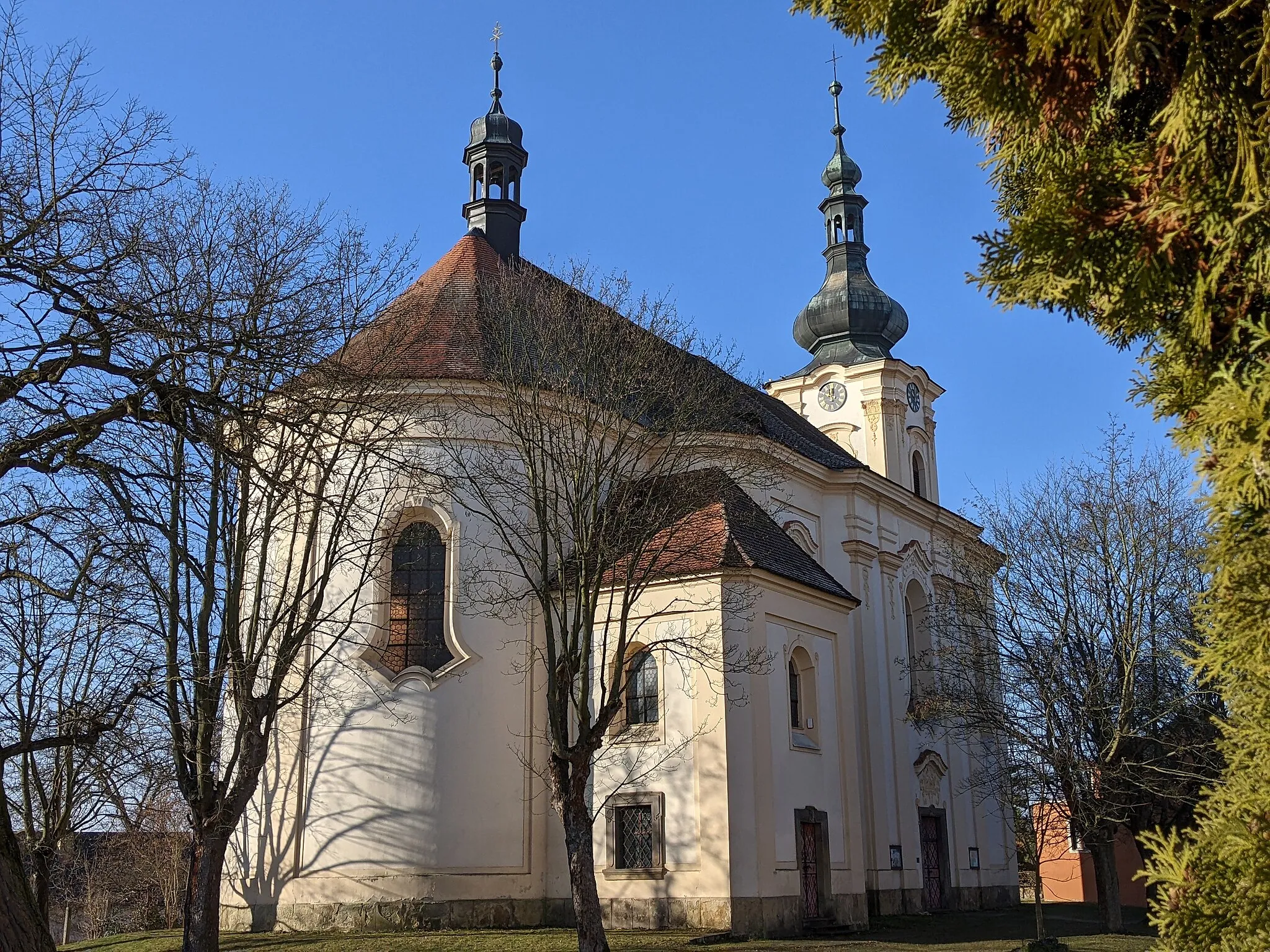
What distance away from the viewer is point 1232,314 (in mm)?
4605

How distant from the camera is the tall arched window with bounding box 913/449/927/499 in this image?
3575 centimetres

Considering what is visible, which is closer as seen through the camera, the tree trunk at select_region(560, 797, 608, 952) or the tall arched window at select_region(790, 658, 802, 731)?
the tree trunk at select_region(560, 797, 608, 952)

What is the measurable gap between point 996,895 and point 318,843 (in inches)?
803

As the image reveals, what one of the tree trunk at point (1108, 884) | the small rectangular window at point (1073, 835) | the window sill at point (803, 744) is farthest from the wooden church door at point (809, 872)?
the tree trunk at point (1108, 884)

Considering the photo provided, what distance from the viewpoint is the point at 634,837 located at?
20047mm

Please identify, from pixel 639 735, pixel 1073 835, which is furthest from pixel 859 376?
pixel 639 735

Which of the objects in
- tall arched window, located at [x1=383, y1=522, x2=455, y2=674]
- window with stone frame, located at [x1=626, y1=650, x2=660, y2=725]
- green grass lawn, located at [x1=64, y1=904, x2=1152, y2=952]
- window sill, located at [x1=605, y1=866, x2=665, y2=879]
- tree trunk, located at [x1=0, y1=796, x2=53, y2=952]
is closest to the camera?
tree trunk, located at [x1=0, y1=796, x2=53, y2=952]

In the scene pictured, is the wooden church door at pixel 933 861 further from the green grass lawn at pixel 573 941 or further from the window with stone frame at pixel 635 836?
the window with stone frame at pixel 635 836

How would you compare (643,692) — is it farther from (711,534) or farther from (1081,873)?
(1081,873)

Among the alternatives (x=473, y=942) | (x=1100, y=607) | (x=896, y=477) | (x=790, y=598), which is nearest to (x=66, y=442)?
(x=473, y=942)

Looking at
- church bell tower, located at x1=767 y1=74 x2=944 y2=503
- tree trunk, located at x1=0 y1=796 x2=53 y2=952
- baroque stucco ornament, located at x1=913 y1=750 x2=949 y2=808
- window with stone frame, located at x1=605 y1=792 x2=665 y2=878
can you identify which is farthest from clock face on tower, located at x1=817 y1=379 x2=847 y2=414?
tree trunk, located at x1=0 y1=796 x2=53 y2=952

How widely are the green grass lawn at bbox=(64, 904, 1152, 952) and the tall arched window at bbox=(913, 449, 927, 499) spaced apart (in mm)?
14475

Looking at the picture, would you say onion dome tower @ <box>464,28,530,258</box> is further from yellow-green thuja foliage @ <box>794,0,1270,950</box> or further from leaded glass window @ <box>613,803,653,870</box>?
yellow-green thuja foliage @ <box>794,0,1270,950</box>

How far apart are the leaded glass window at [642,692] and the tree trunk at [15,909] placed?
45.3 ft
